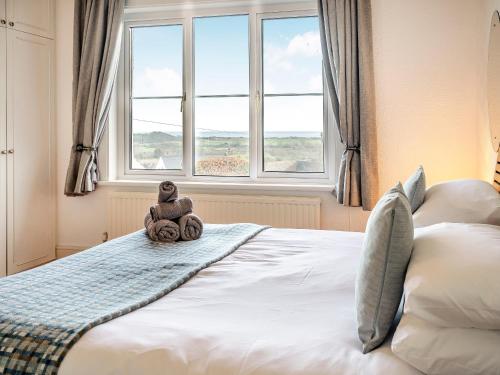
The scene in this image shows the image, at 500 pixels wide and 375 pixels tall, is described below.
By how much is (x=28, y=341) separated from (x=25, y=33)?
3224 mm

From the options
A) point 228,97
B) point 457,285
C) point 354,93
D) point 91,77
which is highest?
point 91,77

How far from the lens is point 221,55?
3.86m

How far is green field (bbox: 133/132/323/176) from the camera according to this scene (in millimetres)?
3725

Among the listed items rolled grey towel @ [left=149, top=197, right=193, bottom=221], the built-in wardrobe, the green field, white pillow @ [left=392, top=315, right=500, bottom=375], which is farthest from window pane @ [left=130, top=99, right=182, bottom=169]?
white pillow @ [left=392, top=315, right=500, bottom=375]

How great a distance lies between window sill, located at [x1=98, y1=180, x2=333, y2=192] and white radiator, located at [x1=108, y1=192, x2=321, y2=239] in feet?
0.24

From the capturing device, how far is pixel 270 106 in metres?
3.77

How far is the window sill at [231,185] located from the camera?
3512mm

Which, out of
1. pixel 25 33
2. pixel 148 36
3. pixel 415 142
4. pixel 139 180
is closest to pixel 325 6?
pixel 415 142

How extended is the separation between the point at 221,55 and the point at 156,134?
87cm

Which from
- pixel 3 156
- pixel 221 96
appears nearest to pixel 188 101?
pixel 221 96

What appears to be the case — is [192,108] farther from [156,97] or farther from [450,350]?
[450,350]

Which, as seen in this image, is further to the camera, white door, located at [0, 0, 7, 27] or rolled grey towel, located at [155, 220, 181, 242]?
white door, located at [0, 0, 7, 27]

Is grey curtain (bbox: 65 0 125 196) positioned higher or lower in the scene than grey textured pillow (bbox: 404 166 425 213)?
higher

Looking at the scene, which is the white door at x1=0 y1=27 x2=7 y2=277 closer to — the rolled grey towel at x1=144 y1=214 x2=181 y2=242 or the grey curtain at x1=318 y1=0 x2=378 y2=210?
the rolled grey towel at x1=144 y1=214 x2=181 y2=242
